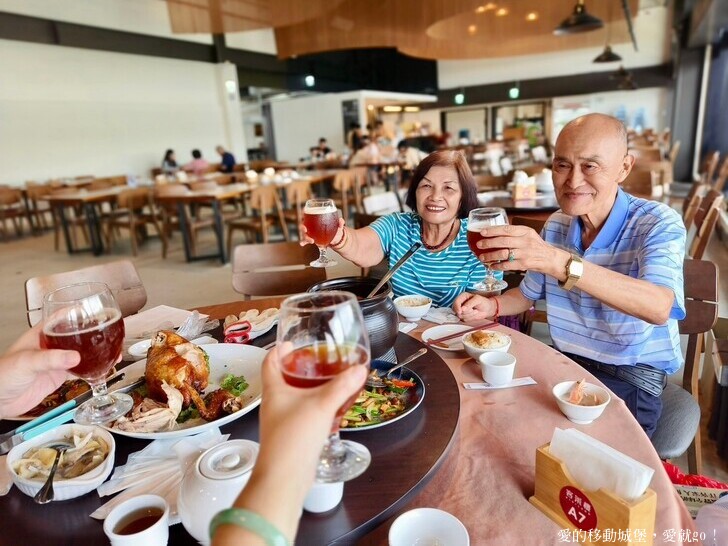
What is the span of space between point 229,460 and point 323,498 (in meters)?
0.16

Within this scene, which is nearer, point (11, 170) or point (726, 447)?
point (726, 447)

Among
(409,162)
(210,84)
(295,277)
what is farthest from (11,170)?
(295,277)

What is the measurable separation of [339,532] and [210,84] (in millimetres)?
15659

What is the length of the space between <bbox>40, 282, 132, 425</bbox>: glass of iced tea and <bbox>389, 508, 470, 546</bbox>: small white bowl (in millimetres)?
618

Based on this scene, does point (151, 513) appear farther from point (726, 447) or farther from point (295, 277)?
point (726, 447)

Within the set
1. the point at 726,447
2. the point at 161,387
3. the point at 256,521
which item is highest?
the point at 256,521

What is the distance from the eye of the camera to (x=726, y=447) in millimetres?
2201

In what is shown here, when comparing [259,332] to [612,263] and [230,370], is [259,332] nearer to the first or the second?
[230,370]

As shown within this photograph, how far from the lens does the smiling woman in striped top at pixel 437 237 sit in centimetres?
209

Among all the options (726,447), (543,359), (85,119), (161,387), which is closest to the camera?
(161,387)

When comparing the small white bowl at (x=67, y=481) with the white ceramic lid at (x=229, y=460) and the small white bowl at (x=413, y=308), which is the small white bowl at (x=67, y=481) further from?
the small white bowl at (x=413, y=308)

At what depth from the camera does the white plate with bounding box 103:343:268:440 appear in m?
0.97

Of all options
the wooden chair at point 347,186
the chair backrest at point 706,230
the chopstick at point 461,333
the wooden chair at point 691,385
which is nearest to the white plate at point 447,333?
the chopstick at point 461,333

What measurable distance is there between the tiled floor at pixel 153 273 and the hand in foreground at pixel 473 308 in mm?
2366
